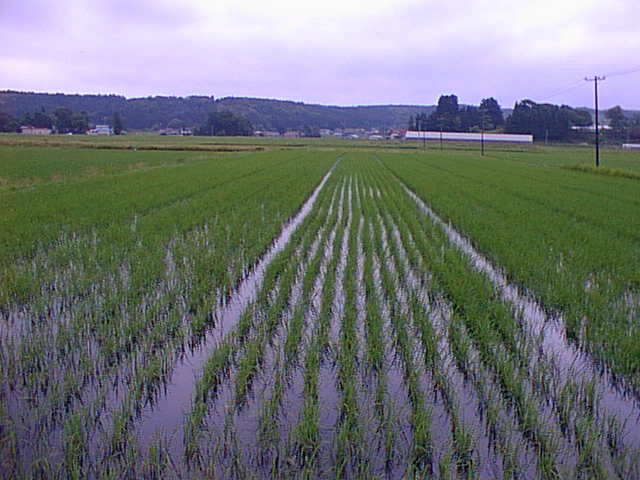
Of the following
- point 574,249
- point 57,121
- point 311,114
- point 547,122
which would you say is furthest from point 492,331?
point 311,114

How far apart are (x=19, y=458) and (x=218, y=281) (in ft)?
12.9

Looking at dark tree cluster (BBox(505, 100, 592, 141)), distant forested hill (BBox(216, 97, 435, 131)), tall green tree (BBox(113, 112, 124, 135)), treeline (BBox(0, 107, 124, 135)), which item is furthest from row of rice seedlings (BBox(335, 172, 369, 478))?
distant forested hill (BBox(216, 97, 435, 131))

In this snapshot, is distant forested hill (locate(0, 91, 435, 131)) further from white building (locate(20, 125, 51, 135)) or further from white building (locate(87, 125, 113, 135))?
white building (locate(87, 125, 113, 135))

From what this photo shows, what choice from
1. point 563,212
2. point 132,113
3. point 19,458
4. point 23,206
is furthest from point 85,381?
point 132,113

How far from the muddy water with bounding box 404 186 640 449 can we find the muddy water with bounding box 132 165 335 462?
264cm

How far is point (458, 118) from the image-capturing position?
336 feet

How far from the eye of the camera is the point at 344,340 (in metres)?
4.98

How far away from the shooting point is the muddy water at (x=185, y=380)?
3.50 metres

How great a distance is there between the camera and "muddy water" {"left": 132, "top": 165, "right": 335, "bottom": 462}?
11.5ft

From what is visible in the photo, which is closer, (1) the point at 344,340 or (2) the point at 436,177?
(1) the point at 344,340

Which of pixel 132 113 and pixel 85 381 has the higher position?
pixel 132 113

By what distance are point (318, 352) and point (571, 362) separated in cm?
197

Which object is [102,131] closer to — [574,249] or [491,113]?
[491,113]

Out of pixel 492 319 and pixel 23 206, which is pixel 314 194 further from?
pixel 492 319
